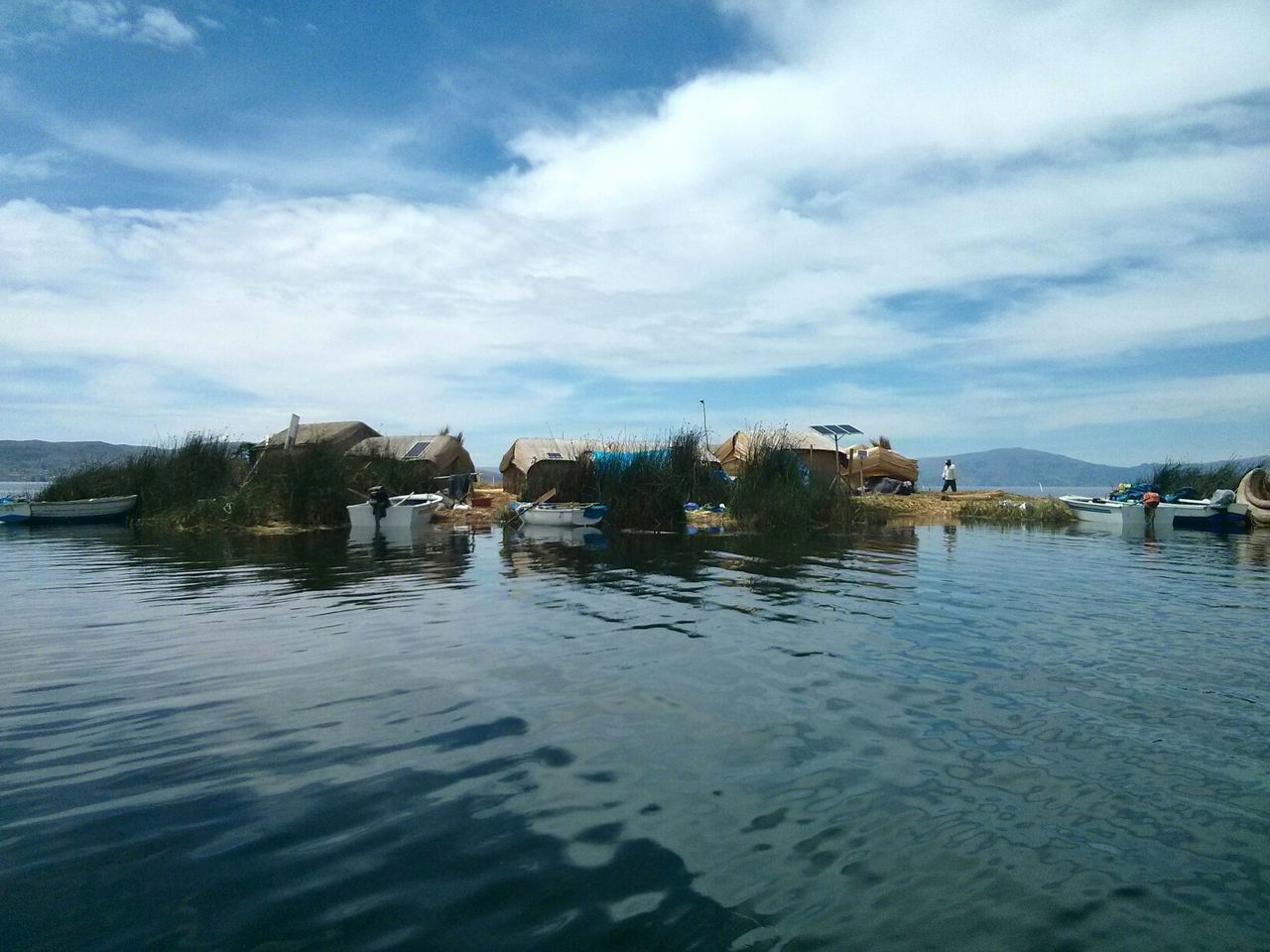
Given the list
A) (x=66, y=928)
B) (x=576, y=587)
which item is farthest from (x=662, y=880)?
(x=576, y=587)

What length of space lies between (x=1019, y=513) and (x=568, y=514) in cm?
1558

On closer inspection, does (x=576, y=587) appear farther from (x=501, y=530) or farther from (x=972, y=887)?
(x=501, y=530)

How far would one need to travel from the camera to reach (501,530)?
85.8 feet

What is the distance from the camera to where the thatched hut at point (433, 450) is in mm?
40531

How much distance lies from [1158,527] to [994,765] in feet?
85.5

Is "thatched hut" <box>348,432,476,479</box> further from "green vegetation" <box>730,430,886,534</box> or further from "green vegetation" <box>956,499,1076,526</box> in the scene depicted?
"green vegetation" <box>956,499,1076,526</box>

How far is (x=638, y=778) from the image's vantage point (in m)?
4.38

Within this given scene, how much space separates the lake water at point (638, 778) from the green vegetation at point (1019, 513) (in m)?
19.6

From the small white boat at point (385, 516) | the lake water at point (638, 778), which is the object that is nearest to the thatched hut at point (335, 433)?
the small white boat at point (385, 516)

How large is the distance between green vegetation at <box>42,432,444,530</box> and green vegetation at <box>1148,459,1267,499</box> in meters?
29.1

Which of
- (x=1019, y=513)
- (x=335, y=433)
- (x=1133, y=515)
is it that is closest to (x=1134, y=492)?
(x=1133, y=515)

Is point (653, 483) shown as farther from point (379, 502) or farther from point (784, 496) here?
point (379, 502)

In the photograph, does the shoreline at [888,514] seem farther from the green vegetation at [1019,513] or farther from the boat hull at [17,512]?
the boat hull at [17,512]

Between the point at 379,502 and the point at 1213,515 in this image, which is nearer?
the point at 1213,515
